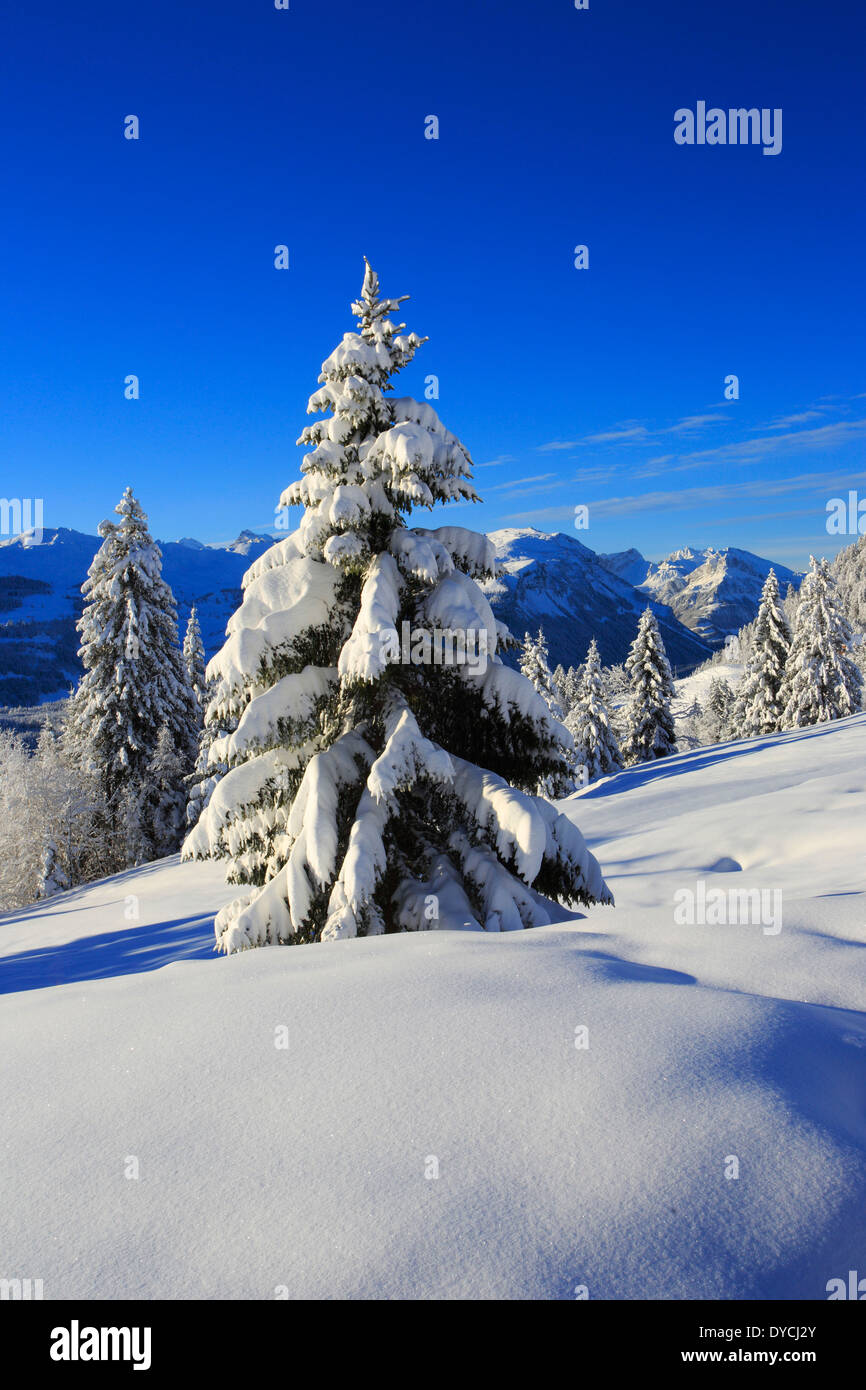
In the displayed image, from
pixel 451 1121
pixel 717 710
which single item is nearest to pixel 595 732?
pixel 451 1121

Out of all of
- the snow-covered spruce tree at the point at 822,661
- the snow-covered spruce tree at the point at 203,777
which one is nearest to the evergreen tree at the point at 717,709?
the snow-covered spruce tree at the point at 822,661

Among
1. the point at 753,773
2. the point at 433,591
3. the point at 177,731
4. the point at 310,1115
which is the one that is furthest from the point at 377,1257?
the point at 177,731

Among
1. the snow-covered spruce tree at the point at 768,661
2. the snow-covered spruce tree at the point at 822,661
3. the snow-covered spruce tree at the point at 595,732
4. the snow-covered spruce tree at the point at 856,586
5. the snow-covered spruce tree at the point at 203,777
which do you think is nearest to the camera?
the snow-covered spruce tree at the point at 203,777

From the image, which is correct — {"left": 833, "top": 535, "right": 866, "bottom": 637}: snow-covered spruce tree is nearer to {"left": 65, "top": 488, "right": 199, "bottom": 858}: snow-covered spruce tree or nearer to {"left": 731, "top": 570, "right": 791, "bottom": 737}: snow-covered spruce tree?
{"left": 731, "top": 570, "right": 791, "bottom": 737}: snow-covered spruce tree

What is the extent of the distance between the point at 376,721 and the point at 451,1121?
17.8 ft

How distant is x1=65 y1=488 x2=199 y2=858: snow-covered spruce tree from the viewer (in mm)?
29688

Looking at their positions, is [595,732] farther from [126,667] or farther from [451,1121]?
[451,1121]

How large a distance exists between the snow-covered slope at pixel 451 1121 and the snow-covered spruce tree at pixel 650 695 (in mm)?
37229

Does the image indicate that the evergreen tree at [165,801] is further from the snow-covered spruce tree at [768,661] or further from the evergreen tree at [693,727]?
the snow-covered spruce tree at [768,661]

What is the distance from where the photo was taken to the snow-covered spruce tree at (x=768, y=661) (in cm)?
4325

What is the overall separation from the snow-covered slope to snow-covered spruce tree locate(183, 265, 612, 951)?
1725 millimetres

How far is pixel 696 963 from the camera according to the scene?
4895 mm

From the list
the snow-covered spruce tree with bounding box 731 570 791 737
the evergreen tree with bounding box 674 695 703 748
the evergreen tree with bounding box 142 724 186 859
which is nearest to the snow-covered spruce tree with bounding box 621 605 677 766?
the snow-covered spruce tree with bounding box 731 570 791 737
